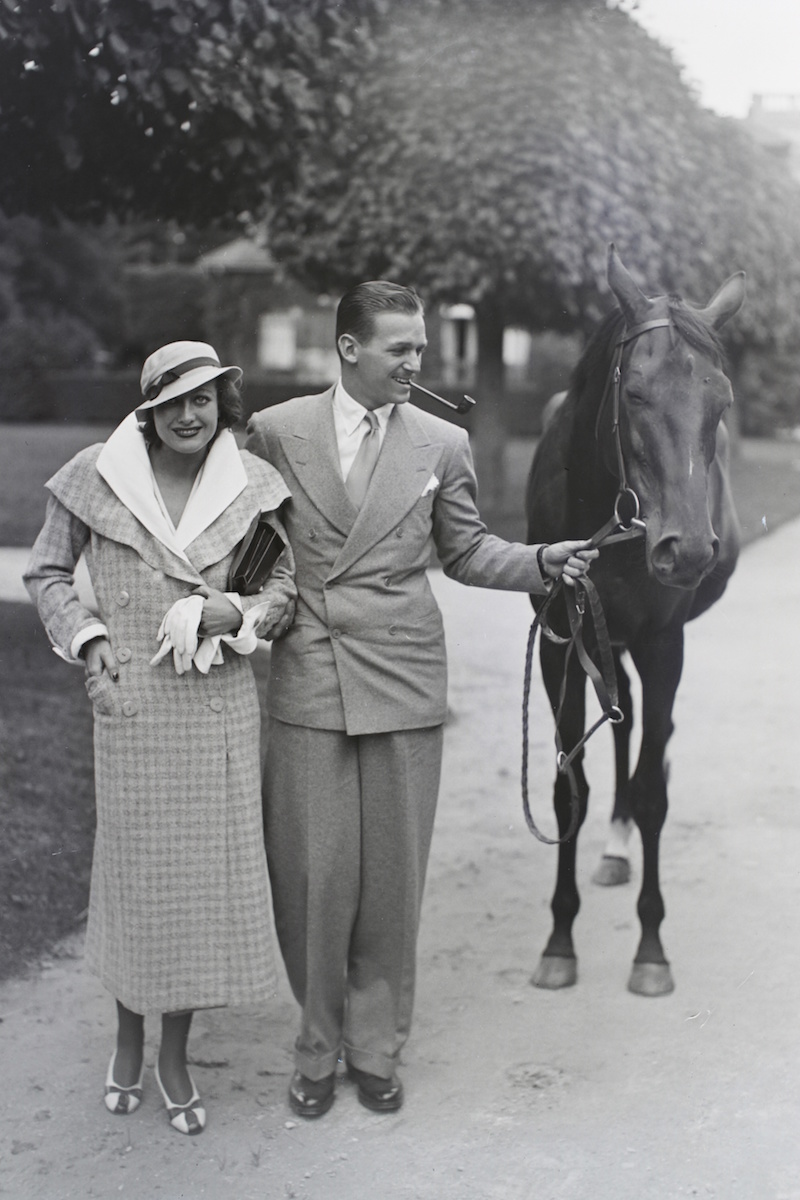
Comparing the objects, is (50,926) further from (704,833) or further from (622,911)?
(704,833)

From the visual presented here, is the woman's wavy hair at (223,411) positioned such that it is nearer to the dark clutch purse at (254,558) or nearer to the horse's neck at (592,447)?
the dark clutch purse at (254,558)

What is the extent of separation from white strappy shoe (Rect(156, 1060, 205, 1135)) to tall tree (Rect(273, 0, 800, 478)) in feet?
14.1

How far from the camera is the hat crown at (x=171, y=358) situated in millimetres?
2734

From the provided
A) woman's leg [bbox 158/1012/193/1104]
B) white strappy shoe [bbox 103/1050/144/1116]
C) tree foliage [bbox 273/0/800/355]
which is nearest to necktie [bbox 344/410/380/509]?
woman's leg [bbox 158/1012/193/1104]

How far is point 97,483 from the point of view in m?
2.82

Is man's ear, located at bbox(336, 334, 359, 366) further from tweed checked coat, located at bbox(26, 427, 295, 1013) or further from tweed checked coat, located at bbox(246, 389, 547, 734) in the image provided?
tweed checked coat, located at bbox(26, 427, 295, 1013)

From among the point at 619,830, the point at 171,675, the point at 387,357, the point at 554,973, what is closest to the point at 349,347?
the point at 387,357

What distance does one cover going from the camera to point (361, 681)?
2934 mm

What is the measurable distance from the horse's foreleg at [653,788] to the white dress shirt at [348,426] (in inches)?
48.5

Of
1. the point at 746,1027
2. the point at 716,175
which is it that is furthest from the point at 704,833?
the point at 716,175

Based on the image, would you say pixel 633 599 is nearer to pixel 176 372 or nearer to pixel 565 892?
pixel 565 892

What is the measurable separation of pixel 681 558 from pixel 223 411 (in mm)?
1120

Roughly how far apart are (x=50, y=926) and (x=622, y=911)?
192 centimetres

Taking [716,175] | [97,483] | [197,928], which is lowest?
[197,928]
